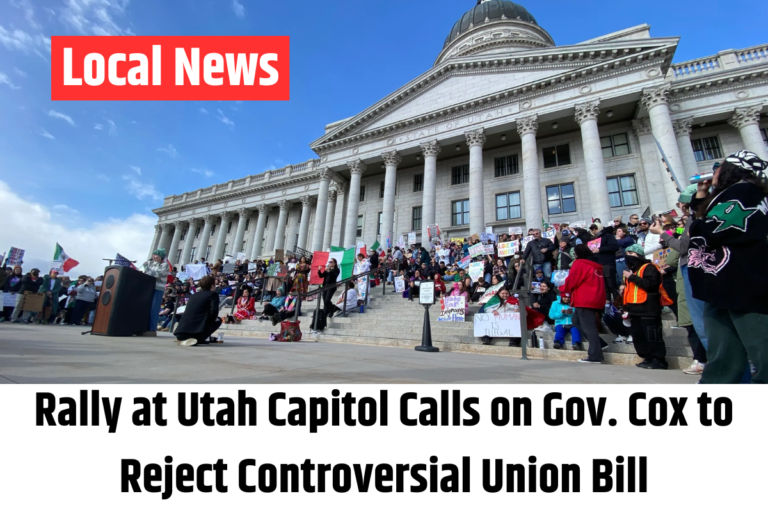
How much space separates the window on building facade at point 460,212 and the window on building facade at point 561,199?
5.52 m

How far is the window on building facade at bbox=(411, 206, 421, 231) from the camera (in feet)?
88.2

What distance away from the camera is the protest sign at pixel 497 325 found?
23.4 feet

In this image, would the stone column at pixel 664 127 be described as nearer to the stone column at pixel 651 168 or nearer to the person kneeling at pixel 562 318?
the stone column at pixel 651 168

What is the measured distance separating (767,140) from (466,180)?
17.0 metres

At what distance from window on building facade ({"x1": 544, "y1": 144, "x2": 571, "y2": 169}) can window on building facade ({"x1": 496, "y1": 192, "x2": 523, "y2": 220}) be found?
2943 millimetres

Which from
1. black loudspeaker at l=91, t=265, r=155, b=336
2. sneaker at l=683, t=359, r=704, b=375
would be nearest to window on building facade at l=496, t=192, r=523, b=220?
sneaker at l=683, t=359, r=704, b=375

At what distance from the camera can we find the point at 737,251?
247 centimetres

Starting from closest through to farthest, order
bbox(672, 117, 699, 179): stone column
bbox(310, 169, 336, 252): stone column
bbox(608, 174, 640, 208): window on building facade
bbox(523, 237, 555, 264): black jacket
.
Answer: bbox(523, 237, 555, 264): black jacket
bbox(672, 117, 699, 179): stone column
bbox(608, 174, 640, 208): window on building facade
bbox(310, 169, 336, 252): stone column

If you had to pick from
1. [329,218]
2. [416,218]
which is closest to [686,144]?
[416,218]

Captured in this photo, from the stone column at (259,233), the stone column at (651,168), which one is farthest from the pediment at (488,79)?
the stone column at (259,233)

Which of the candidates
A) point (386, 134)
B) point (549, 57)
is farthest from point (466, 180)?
point (549, 57)

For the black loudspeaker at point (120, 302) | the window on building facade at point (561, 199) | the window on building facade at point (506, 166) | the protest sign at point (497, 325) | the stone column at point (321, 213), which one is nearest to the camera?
the black loudspeaker at point (120, 302)

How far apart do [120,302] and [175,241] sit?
4501 centimetres

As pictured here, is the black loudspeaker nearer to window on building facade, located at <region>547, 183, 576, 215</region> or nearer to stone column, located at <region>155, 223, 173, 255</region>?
window on building facade, located at <region>547, 183, 576, 215</region>
